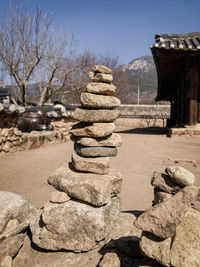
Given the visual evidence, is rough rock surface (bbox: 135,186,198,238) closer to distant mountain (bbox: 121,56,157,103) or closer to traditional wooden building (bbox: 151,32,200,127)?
traditional wooden building (bbox: 151,32,200,127)

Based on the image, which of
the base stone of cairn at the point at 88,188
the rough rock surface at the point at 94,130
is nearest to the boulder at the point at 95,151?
the base stone of cairn at the point at 88,188

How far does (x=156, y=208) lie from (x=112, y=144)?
113cm

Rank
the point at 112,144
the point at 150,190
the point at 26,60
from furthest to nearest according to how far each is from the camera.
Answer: the point at 26,60, the point at 150,190, the point at 112,144

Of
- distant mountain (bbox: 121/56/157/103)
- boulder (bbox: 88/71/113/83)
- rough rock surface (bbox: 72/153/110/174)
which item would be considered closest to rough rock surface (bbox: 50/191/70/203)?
rough rock surface (bbox: 72/153/110/174)

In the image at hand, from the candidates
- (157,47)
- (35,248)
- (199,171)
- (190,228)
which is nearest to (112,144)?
(190,228)

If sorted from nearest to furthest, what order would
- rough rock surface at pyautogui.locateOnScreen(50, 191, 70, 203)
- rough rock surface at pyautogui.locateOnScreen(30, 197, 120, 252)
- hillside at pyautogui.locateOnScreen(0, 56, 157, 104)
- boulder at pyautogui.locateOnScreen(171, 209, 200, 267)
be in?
boulder at pyautogui.locateOnScreen(171, 209, 200, 267) < rough rock surface at pyautogui.locateOnScreen(30, 197, 120, 252) < rough rock surface at pyautogui.locateOnScreen(50, 191, 70, 203) < hillside at pyautogui.locateOnScreen(0, 56, 157, 104)

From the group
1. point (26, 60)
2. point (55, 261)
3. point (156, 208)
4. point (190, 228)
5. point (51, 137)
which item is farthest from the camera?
point (26, 60)

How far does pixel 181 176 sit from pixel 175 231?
1.83ft

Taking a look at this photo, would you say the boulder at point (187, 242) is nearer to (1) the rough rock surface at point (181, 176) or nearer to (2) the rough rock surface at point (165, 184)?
(1) the rough rock surface at point (181, 176)

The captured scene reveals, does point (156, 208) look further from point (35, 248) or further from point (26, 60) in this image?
point (26, 60)

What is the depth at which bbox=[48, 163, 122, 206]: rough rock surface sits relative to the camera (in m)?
2.04

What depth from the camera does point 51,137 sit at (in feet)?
29.5

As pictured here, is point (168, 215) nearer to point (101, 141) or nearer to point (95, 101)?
point (101, 141)

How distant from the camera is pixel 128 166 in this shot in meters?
5.25
